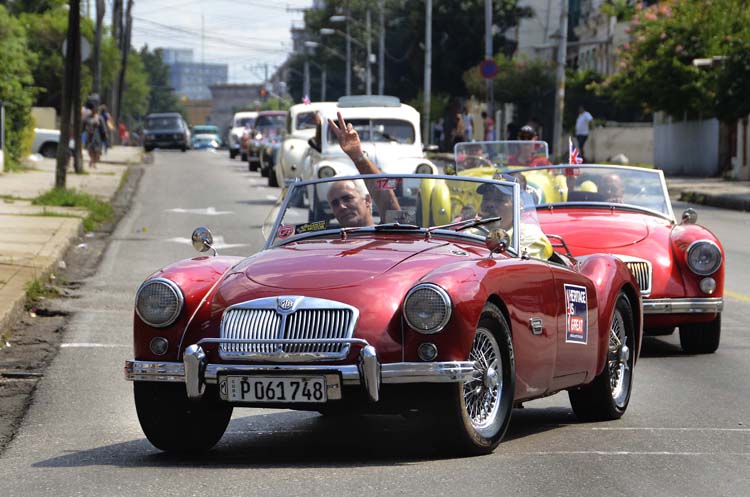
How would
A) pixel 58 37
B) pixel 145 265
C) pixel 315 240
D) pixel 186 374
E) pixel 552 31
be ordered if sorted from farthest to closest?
pixel 552 31 → pixel 58 37 → pixel 145 265 → pixel 315 240 → pixel 186 374

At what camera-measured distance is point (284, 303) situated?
6.59 metres

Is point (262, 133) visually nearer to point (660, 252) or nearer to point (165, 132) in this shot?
point (165, 132)

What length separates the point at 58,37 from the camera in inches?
2259

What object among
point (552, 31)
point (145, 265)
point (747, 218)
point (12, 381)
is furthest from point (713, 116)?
point (552, 31)

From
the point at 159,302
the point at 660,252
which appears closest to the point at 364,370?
the point at 159,302

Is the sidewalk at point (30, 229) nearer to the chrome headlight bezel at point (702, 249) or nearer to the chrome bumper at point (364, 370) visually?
the chrome headlight bezel at point (702, 249)

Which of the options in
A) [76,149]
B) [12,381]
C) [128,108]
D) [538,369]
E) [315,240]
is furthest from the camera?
[128,108]

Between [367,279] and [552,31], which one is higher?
[552,31]

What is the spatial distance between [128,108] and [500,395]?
416 ft

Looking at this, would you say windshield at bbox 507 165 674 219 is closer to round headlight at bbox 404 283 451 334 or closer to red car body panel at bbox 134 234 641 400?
red car body panel at bbox 134 234 641 400

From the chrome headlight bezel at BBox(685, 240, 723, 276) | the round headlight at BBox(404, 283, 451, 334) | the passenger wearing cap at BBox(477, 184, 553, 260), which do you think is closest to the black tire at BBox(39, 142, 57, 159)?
the chrome headlight bezel at BBox(685, 240, 723, 276)

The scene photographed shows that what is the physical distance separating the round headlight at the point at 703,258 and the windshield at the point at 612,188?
33.2 inches

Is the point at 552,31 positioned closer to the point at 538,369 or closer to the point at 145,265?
the point at 145,265

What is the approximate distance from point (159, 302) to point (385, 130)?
18.1 m
